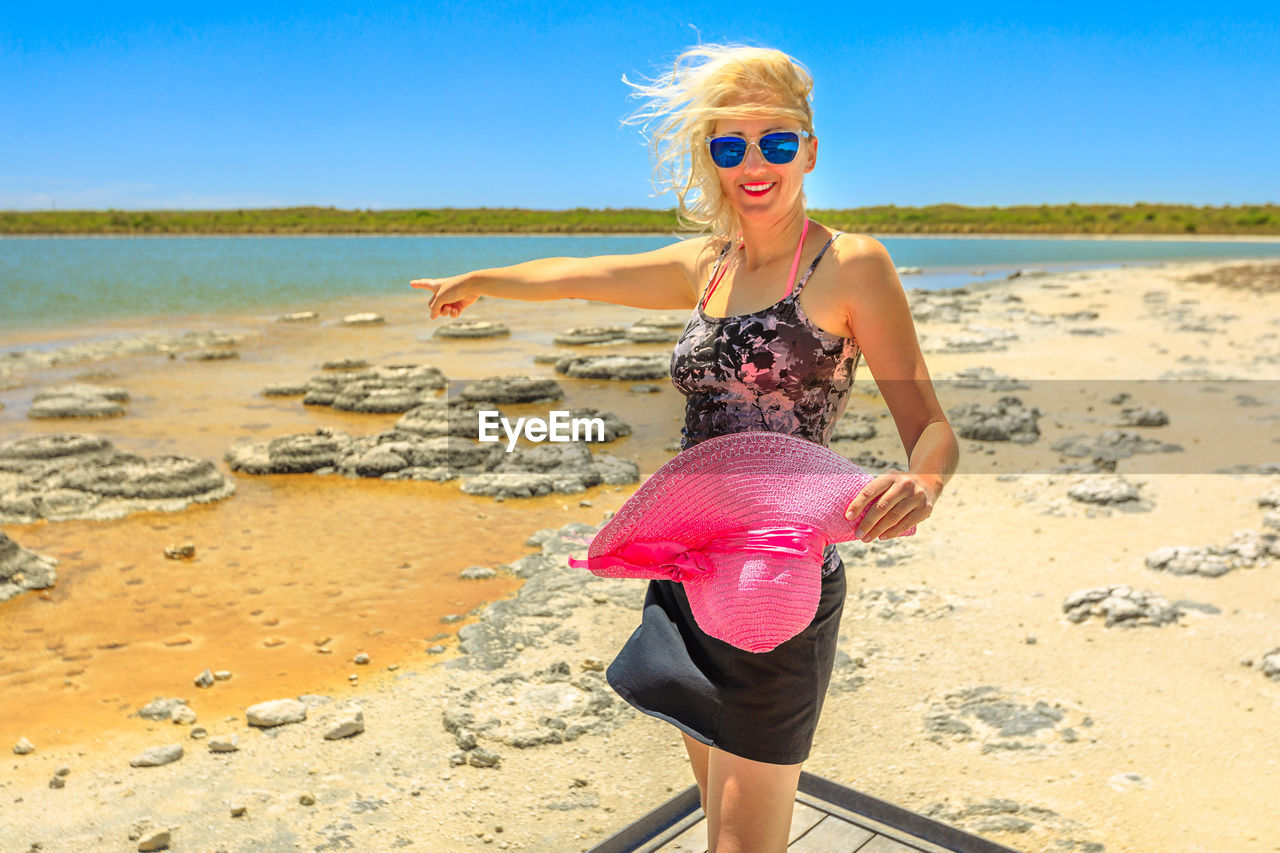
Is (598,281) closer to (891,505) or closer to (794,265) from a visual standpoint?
(794,265)

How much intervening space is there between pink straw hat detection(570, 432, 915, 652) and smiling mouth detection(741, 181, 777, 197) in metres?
0.49

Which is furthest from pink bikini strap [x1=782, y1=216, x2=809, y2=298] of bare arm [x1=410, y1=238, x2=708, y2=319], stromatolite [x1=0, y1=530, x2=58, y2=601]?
stromatolite [x1=0, y1=530, x2=58, y2=601]

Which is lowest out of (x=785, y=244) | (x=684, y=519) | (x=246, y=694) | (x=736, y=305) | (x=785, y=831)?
(x=246, y=694)

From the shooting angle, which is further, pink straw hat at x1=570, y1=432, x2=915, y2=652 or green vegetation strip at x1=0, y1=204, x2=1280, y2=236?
green vegetation strip at x1=0, y1=204, x2=1280, y2=236

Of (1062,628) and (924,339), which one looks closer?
(1062,628)

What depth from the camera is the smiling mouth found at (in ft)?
6.29

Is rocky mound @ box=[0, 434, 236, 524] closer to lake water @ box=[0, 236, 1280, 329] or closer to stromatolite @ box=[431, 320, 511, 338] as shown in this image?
stromatolite @ box=[431, 320, 511, 338]

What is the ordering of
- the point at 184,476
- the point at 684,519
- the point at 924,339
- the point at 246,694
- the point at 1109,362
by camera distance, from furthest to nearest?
1. the point at 924,339
2. the point at 1109,362
3. the point at 184,476
4. the point at 246,694
5. the point at 684,519

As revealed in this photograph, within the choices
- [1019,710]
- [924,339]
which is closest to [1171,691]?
[1019,710]

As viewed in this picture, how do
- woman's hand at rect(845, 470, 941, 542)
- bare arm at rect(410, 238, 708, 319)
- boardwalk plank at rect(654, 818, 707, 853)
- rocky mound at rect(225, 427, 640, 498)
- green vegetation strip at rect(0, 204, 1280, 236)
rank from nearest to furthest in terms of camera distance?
1. woman's hand at rect(845, 470, 941, 542)
2. bare arm at rect(410, 238, 708, 319)
3. boardwalk plank at rect(654, 818, 707, 853)
4. rocky mound at rect(225, 427, 640, 498)
5. green vegetation strip at rect(0, 204, 1280, 236)

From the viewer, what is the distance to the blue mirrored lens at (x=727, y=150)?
6.25ft

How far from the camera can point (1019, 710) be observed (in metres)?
3.72

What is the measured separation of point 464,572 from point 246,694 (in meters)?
1.55

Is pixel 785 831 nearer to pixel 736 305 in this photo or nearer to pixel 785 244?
pixel 736 305
